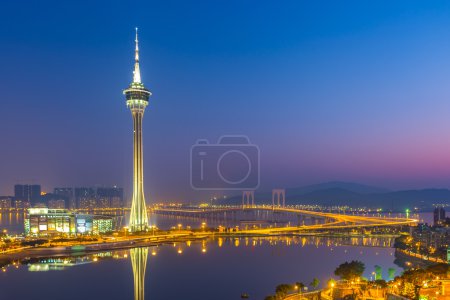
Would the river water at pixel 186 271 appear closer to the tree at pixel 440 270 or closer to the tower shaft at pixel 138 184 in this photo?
the tree at pixel 440 270

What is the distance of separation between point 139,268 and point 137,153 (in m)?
11.8

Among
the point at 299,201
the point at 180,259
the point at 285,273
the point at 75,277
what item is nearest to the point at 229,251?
the point at 180,259

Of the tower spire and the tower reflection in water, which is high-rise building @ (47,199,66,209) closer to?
the tower spire

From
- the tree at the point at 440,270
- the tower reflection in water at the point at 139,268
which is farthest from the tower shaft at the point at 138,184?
the tree at the point at 440,270

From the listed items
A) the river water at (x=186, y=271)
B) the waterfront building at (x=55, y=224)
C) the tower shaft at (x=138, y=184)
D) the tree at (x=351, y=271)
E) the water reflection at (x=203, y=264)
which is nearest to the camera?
the tree at (x=351, y=271)

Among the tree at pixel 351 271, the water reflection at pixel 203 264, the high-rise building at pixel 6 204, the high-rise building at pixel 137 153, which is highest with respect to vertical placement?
the high-rise building at pixel 137 153

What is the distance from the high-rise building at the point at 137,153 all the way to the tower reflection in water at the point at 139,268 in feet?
18.0

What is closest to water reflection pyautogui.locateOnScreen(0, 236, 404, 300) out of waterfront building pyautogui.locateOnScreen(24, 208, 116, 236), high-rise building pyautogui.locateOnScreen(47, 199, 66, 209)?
waterfront building pyautogui.locateOnScreen(24, 208, 116, 236)

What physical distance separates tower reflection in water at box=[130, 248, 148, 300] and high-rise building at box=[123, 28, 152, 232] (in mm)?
5490

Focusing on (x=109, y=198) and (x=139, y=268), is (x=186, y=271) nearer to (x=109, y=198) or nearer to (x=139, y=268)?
(x=139, y=268)

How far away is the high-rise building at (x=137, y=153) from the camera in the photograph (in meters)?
26.8

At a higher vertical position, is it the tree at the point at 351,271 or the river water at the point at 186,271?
the tree at the point at 351,271

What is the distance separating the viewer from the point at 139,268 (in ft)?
54.3

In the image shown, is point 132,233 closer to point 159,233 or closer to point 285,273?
point 159,233
